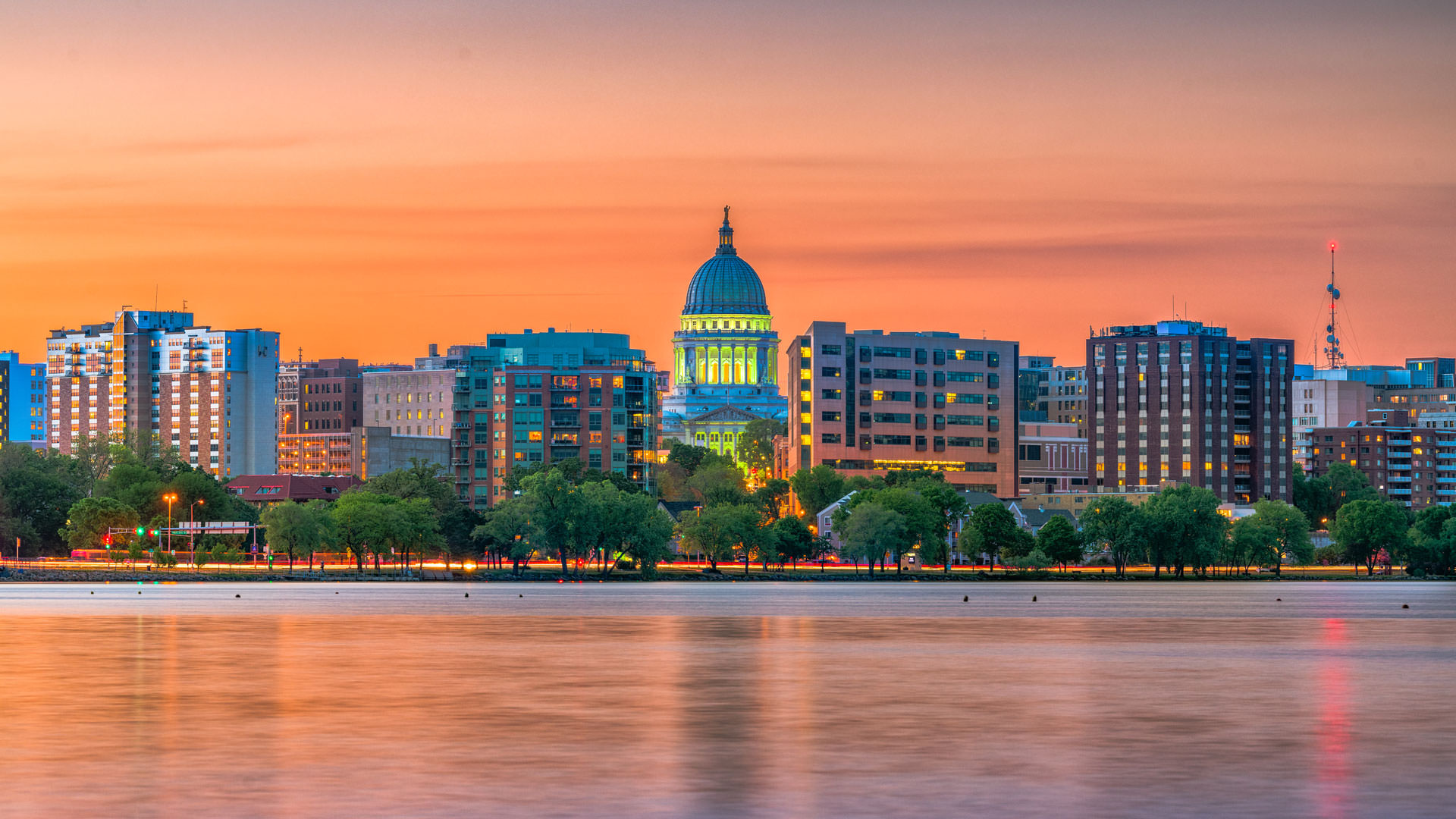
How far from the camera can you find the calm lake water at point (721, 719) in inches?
1235

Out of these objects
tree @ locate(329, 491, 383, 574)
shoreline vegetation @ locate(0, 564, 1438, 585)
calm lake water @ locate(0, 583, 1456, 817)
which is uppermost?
tree @ locate(329, 491, 383, 574)

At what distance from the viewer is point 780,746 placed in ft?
124

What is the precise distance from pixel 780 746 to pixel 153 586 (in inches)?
5280

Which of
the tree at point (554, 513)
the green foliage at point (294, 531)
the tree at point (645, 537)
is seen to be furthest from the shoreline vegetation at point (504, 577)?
the tree at point (554, 513)

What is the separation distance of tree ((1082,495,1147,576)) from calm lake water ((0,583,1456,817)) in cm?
10316

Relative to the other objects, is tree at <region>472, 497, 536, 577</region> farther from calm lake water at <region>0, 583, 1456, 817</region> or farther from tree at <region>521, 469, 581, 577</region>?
calm lake water at <region>0, 583, 1456, 817</region>

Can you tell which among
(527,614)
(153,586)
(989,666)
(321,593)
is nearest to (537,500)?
(153,586)

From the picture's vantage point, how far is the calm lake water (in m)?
31.4

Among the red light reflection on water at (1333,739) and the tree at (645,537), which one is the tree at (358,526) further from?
the red light reflection on water at (1333,739)

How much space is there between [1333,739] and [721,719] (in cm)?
1247

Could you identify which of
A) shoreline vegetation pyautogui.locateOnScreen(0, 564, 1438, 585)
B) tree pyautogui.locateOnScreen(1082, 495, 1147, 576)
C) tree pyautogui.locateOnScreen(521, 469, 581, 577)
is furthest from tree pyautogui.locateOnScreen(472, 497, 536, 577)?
tree pyautogui.locateOnScreen(1082, 495, 1147, 576)

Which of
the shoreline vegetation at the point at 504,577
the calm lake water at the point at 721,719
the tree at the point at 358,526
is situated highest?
the tree at the point at 358,526

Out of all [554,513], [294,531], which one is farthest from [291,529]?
[554,513]

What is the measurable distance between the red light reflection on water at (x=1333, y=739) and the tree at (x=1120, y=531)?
125 metres
